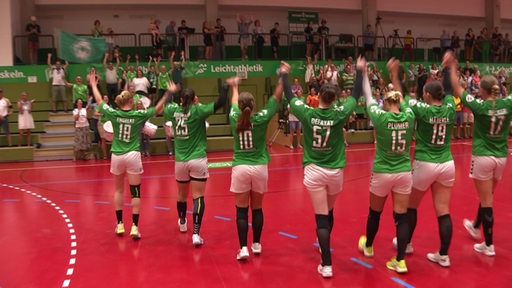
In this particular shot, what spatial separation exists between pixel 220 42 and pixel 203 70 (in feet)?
5.10

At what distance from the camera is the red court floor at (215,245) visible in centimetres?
478

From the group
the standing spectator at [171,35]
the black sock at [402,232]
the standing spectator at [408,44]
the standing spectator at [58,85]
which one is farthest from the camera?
the standing spectator at [408,44]

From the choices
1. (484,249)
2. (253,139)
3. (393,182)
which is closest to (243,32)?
(253,139)

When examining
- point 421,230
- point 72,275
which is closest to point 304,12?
point 421,230

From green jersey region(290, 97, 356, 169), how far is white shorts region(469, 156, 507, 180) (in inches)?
66.4

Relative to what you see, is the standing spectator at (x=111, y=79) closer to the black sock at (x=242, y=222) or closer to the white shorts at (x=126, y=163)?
the white shorts at (x=126, y=163)

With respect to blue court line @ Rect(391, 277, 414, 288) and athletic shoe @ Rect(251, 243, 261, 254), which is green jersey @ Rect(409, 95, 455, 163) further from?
athletic shoe @ Rect(251, 243, 261, 254)

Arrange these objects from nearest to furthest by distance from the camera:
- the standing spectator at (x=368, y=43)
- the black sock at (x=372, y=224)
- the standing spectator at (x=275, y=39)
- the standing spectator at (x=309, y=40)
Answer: the black sock at (x=372, y=224)
the standing spectator at (x=275, y=39)
the standing spectator at (x=309, y=40)
the standing spectator at (x=368, y=43)

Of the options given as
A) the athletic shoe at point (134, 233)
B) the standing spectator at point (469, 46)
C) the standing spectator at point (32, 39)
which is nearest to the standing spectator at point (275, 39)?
the standing spectator at point (32, 39)

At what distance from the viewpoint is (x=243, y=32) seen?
20203mm

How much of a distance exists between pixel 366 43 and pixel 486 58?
23.6 ft

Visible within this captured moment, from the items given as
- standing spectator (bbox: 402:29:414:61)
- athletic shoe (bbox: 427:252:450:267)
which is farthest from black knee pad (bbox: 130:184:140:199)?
standing spectator (bbox: 402:29:414:61)

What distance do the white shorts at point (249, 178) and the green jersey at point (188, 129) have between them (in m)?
0.92

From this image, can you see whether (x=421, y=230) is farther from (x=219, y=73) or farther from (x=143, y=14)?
(x=143, y=14)
